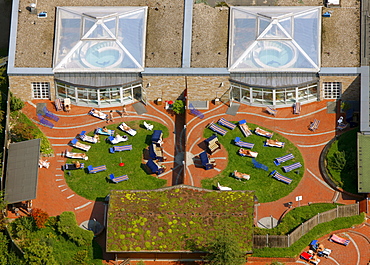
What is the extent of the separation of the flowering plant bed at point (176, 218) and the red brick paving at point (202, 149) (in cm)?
306

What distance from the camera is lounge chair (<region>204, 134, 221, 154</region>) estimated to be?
119938 millimetres

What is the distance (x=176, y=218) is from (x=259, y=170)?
12504mm

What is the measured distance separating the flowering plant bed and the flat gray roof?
9.32m

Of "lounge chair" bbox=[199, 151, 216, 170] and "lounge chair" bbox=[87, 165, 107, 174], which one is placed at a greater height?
"lounge chair" bbox=[199, 151, 216, 170]

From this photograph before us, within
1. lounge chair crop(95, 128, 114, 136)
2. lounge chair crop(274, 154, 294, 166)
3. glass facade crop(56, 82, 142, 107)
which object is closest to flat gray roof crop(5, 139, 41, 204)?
lounge chair crop(95, 128, 114, 136)

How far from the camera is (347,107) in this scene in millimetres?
123000

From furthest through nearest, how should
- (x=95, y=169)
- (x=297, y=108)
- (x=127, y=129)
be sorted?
(x=297, y=108) < (x=127, y=129) < (x=95, y=169)

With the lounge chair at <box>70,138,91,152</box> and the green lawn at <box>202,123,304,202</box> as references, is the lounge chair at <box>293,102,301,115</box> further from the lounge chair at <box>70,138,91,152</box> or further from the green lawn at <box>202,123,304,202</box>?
the lounge chair at <box>70,138,91,152</box>

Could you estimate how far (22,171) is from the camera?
384ft

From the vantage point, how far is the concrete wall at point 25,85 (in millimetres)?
124000

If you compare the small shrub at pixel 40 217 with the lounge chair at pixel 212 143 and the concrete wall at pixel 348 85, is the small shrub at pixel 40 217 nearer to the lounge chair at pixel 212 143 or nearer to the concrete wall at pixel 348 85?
the lounge chair at pixel 212 143

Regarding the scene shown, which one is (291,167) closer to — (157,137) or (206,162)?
(206,162)

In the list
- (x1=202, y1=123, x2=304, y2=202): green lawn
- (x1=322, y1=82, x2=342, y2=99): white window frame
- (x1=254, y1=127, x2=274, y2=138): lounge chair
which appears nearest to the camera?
(x1=202, y1=123, x2=304, y2=202): green lawn

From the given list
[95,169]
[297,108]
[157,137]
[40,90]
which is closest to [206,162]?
[157,137]
